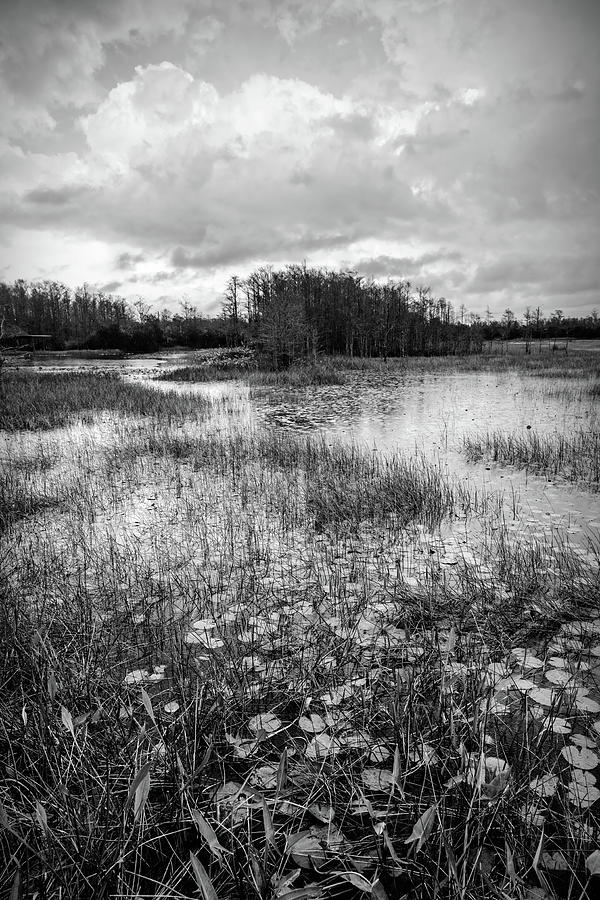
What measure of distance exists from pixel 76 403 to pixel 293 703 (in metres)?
17.3

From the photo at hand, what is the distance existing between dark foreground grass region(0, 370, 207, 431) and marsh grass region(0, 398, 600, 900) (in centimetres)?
927

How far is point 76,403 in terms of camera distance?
16906 mm

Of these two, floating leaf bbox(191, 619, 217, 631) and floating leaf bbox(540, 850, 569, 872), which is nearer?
floating leaf bbox(540, 850, 569, 872)

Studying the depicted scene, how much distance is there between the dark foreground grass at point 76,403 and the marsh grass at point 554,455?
958 centimetres

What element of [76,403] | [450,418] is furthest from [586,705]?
[76,403]

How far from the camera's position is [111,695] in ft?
7.25

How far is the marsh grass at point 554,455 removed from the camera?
7.26 metres

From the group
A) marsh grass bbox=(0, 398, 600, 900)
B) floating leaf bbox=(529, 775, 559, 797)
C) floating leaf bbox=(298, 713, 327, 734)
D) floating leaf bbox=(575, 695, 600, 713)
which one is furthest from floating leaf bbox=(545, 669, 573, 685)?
floating leaf bbox=(298, 713, 327, 734)

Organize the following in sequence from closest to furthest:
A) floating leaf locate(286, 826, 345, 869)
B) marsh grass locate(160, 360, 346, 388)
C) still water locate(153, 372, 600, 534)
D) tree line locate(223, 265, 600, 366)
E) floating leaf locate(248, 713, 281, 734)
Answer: floating leaf locate(286, 826, 345, 869)
floating leaf locate(248, 713, 281, 734)
still water locate(153, 372, 600, 534)
marsh grass locate(160, 360, 346, 388)
tree line locate(223, 265, 600, 366)

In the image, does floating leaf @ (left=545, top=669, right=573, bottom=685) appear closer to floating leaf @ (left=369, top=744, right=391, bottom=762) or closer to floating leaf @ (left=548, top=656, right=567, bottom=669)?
floating leaf @ (left=548, top=656, right=567, bottom=669)

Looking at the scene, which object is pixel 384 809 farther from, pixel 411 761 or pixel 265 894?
A: pixel 265 894

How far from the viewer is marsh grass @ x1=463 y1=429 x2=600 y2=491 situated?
7.26 metres

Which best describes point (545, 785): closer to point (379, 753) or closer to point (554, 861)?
point (554, 861)

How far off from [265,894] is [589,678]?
2165 millimetres
